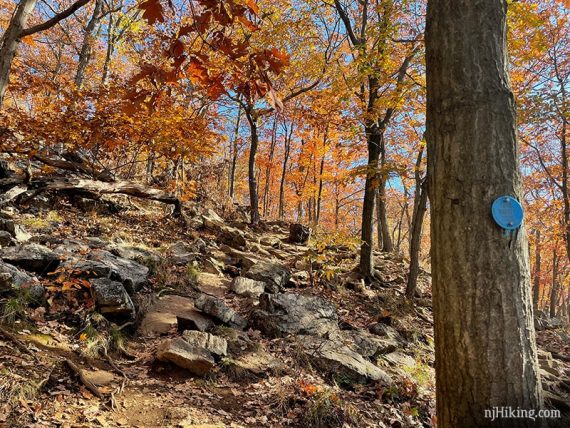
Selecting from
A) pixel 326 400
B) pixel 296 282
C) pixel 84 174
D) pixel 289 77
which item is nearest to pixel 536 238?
pixel 289 77

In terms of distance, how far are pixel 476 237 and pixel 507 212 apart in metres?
0.19

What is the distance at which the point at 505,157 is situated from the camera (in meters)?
1.67

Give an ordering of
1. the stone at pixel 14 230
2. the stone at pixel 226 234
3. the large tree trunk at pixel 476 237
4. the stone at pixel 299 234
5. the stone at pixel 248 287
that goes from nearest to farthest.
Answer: the large tree trunk at pixel 476 237 → the stone at pixel 14 230 → the stone at pixel 248 287 → the stone at pixel 226 234 → the stone at pixel 299 234

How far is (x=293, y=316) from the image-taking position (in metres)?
5.74

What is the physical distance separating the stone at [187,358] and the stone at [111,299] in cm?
97

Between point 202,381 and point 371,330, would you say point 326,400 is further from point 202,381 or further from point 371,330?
point 371,330

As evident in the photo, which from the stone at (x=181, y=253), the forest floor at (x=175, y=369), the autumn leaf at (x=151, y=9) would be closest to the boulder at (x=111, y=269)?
the forest floor at (x=175, y=369)

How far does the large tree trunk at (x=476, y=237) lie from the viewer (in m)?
1.58

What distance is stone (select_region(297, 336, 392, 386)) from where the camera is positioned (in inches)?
175

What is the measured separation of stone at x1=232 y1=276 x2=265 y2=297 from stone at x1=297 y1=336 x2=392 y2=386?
2.12m

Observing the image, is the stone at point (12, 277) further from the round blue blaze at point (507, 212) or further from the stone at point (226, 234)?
the stone at point (226, 234)

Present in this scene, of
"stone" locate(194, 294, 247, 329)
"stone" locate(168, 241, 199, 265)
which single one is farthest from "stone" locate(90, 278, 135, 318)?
"stone" locate(168, 241, 199, 265)

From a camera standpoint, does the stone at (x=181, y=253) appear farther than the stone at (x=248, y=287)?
Yes

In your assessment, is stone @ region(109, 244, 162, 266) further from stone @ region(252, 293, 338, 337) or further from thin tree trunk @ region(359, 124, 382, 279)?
thin tree trunk @ region(359, 124, 382, 279)
